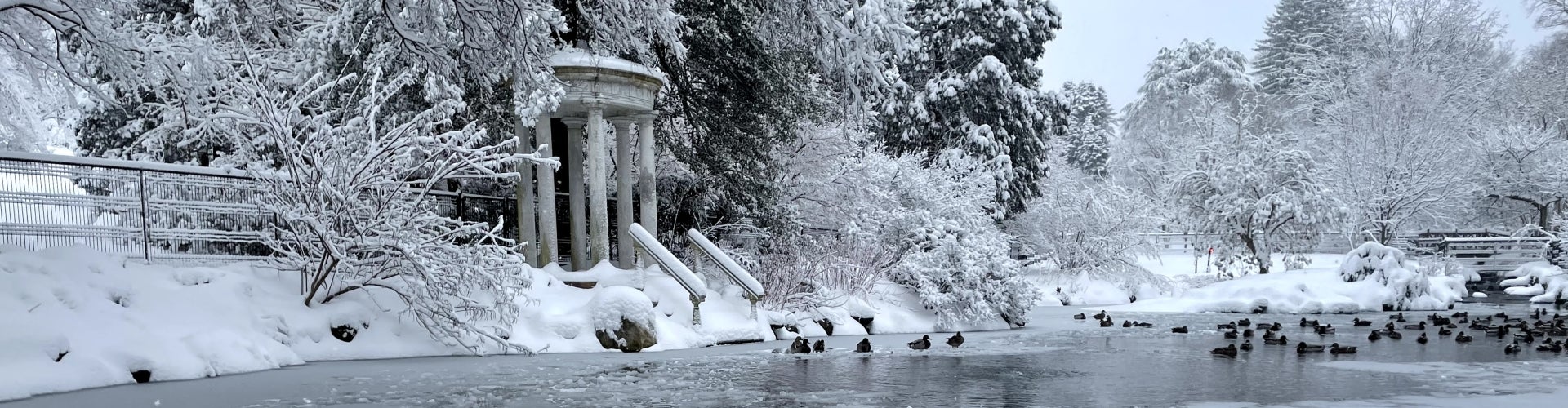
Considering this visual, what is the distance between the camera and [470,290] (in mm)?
11586

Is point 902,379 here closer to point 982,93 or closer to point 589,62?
point 589,62

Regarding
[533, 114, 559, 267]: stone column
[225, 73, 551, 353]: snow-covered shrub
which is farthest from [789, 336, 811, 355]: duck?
[533, 114, 559, 267]: stone column

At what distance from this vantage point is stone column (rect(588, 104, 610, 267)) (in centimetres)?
1402

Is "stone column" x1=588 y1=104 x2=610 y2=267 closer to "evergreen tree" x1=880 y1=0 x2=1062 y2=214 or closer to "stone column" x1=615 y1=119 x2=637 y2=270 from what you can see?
"stone column" x1=615 y1=119 x2=637 y2=270

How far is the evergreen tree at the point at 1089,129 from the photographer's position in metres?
57.8

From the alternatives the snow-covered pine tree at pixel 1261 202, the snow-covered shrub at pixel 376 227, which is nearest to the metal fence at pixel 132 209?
the snow-covered shrub at pixel 376 227

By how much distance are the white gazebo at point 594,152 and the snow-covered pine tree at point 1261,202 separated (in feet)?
65.6

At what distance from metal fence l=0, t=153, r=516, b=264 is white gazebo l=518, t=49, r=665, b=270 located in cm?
274

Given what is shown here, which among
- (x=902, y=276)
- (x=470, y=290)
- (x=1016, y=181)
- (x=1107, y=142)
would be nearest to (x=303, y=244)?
(x=470, y=290)

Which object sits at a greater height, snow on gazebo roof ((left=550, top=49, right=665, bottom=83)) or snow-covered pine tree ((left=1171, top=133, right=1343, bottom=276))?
snow on gazebo roof ((left=550, top=49, right=665, bottom=83))

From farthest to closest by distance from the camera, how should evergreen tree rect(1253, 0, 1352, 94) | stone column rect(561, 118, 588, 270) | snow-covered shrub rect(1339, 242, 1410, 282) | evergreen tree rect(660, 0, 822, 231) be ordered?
evergreen tree rect(1253, 0, 1352, 94)
snow-covered shrub rect(1339, 242, 1410, 282)
evergreen tree rect(660, 0, 822, 231)
stone column rect(561, 118, 588, 270)

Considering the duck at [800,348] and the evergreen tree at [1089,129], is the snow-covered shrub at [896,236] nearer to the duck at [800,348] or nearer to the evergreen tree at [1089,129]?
the duck at [800,348]

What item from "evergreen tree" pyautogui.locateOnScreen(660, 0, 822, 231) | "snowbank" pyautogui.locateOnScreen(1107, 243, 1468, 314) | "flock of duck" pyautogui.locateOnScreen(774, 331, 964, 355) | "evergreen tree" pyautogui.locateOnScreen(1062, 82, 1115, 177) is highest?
"evergreen tree" pyautogui.locateOnScreen(1062, 82, 1115, 177)

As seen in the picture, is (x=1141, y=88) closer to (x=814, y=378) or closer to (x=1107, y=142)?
(x=1107, y=142)
